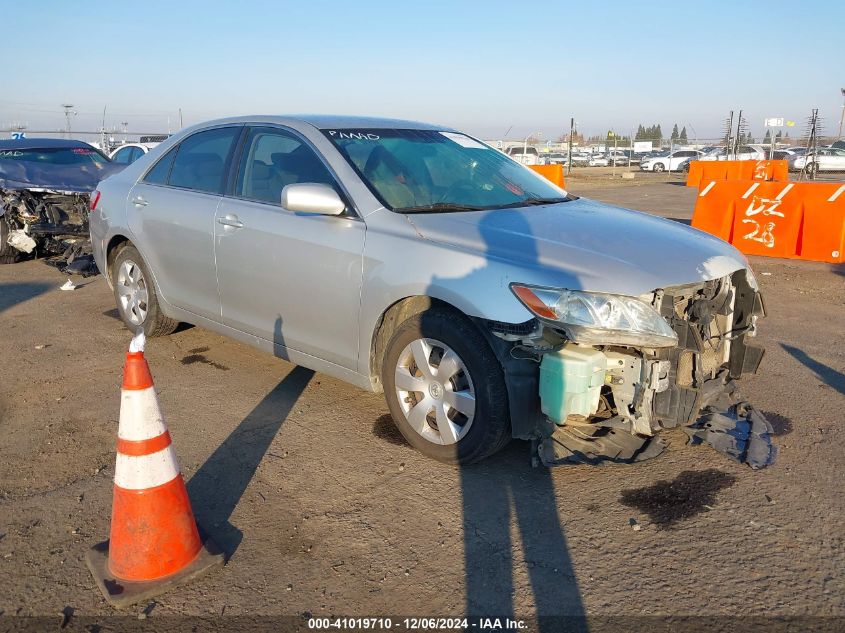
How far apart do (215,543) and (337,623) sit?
2.30 feet

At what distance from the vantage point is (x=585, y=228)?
12.7ft

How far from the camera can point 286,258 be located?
4.23m

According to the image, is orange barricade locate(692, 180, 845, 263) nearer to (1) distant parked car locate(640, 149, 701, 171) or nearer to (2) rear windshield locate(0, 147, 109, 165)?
(2) rear windshield locate(0, 147, 109, 165)

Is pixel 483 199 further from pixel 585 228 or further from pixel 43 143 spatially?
pixel 43 143

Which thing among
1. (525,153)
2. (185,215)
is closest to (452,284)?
(185,215)

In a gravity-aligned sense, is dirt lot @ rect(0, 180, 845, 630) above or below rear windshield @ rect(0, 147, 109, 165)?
below

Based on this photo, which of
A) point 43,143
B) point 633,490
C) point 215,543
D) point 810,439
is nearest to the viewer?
point 215,543

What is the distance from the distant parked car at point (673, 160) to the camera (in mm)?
39344

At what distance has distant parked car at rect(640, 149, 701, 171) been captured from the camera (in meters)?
39.3

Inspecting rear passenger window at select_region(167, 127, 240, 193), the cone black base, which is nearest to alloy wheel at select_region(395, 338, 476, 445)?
the cone black base

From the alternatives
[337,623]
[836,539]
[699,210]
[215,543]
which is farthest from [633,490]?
[699,210]

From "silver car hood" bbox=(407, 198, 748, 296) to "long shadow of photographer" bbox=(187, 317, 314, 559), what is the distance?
142 cm

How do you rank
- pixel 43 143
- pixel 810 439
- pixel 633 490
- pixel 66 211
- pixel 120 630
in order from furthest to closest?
pixel 43 143 → pixel 66 211 → pixel 810 439 → pixel 633 490 → pixel 120 630

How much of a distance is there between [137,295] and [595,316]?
4.01 metres
